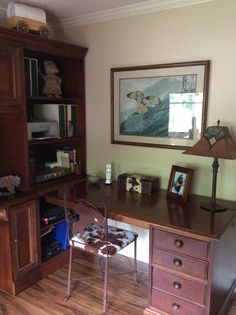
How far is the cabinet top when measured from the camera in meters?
2.06

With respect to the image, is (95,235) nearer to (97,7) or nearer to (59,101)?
(59,101)

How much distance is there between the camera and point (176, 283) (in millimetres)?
1853

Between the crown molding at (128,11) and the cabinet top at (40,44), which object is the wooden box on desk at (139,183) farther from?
the crown molding at (128,11)

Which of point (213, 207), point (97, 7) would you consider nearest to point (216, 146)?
point (213, 207)

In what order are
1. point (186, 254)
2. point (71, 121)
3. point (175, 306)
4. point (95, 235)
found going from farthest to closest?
point (71, 121)
point (95, 235)
point (175, 306)
point (186, 254)

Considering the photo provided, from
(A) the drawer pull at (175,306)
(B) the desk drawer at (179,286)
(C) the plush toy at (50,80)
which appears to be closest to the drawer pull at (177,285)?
(B) the desk drawer at (179,286)

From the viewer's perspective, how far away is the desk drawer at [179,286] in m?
1.77

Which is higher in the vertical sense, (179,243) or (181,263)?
(179,243)

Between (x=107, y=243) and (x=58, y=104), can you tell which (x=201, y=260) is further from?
(x=58, y=104)

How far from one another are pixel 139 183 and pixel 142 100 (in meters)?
0.69

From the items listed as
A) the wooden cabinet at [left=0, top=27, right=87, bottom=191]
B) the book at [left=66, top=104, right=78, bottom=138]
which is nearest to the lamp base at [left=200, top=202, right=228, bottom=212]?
the wooden cabinet at [left=0, top=27, right=87, bottom=191]

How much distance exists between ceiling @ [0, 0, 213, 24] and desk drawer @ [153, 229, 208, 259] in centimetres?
165

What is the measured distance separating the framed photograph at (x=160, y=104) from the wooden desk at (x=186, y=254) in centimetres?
59

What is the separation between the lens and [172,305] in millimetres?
1897
